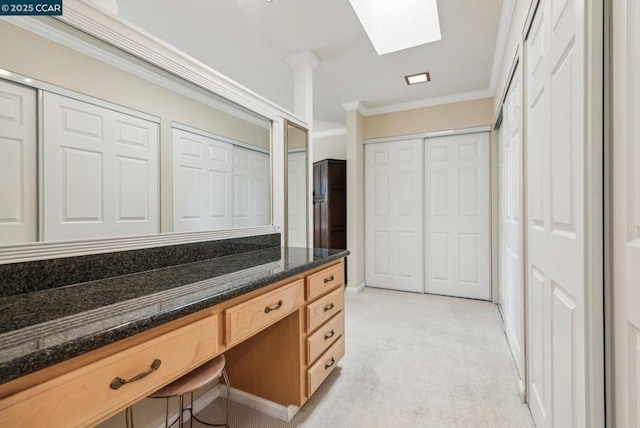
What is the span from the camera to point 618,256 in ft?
2.45

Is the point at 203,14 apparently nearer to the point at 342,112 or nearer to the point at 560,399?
the point at 342,112

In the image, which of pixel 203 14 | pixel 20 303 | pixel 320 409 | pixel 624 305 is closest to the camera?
pixel 624 305

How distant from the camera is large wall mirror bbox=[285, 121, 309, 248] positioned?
234cm

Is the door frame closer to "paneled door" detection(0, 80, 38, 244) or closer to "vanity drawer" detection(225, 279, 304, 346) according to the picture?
"vanity drawer" detection(225, 279, 304, 346)

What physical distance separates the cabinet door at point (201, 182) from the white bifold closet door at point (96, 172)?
0.43 ft

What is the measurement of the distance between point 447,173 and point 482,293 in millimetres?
1535

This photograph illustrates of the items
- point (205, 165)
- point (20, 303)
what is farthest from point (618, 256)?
point (205, 165)

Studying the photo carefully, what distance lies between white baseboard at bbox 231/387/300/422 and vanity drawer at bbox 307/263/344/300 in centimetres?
60

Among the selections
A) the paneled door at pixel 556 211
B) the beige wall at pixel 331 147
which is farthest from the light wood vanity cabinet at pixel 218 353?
the beige wall at pixel 331 147

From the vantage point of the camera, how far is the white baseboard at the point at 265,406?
1.52 m

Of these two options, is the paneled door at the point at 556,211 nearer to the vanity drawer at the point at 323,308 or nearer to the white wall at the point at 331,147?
the vanity drawer at the point at 323,308

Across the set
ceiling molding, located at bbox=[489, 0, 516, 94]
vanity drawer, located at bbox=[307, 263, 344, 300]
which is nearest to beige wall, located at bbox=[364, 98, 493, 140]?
ceiling molding, located at bbox=[489, 0, 516, 94]

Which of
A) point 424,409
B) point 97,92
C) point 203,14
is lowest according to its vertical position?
point 424,409

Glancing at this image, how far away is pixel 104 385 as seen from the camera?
2.25ft
